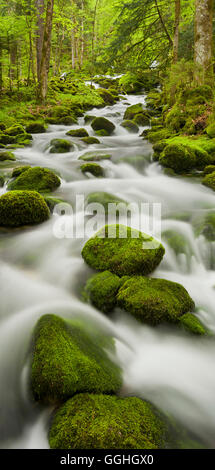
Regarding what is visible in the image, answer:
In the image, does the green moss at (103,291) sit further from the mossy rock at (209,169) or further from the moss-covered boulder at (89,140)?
the moss-covered boulder at (89,140)

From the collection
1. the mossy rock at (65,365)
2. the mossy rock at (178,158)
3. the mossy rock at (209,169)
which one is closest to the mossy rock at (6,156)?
the mossy rock at (178,158)

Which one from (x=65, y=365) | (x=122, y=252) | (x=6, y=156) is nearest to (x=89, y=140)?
(x=6, y=156)

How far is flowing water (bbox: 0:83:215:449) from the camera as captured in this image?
1898mm

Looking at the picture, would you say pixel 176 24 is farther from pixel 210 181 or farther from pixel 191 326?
pixel 191 326

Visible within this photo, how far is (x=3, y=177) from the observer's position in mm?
6113

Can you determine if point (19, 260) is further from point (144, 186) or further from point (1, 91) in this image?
point (1, 91)

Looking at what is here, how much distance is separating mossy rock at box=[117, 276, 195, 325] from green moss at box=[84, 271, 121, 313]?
0.09m

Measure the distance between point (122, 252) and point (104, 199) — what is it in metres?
2.38

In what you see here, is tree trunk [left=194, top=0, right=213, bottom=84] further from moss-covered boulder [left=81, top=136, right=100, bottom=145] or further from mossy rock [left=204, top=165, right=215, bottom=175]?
moss-covered boulder [left=81, top=136, right=100, bottom=145]

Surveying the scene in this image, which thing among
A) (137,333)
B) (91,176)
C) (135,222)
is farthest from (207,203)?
(137,333)

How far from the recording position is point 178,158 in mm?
6777

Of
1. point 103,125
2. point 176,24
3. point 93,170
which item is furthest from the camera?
point 103,125

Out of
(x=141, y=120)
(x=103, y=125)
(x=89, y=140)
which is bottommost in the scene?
(x=89, y=140)

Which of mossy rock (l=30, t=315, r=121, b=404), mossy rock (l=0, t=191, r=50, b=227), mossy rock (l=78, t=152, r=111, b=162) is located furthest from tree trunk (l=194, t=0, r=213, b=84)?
mossy rock (l=30, t=315, r=121, b=404)
